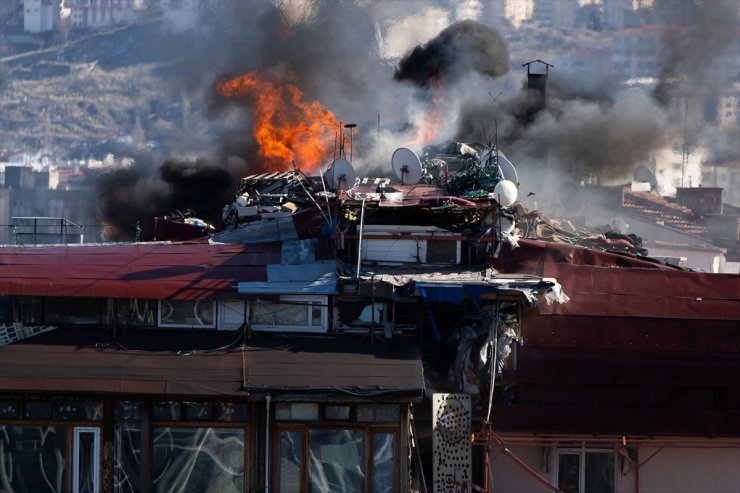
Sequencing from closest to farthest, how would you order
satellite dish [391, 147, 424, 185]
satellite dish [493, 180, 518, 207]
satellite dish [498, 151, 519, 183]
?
1. satellite dish [493, 180, 518, 207]
2. satellite dish [498, 151, 519, 183]
3. satellite dish [391, 147, 424, 185]

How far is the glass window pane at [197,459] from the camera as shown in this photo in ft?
83.9

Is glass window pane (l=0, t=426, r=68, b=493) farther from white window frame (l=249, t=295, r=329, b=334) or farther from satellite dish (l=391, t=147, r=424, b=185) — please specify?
satellite dish (l=391, t=147, r=424, b=185)

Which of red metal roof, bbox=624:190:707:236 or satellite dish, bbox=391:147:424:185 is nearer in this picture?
satellite dish, bbox=391:147:424:185

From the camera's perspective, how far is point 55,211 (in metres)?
143

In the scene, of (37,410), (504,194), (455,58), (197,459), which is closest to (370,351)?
(197,459)

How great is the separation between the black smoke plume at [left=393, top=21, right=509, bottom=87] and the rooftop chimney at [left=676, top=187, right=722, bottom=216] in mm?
14235

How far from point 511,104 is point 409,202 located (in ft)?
113

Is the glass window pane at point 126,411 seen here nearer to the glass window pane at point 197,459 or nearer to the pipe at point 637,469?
the glass window pane at point 197,459

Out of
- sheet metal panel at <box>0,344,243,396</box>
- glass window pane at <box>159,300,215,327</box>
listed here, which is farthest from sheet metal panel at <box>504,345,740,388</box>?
glass window pane at <box>159,300,215,327</box>

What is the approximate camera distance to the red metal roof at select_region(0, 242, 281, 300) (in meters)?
27.5

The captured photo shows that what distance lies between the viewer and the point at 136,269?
92.2ft

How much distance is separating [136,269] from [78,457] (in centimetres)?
447

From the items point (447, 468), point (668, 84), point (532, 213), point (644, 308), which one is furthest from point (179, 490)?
point (668, 84)

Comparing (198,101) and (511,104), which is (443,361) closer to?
(511,104)
